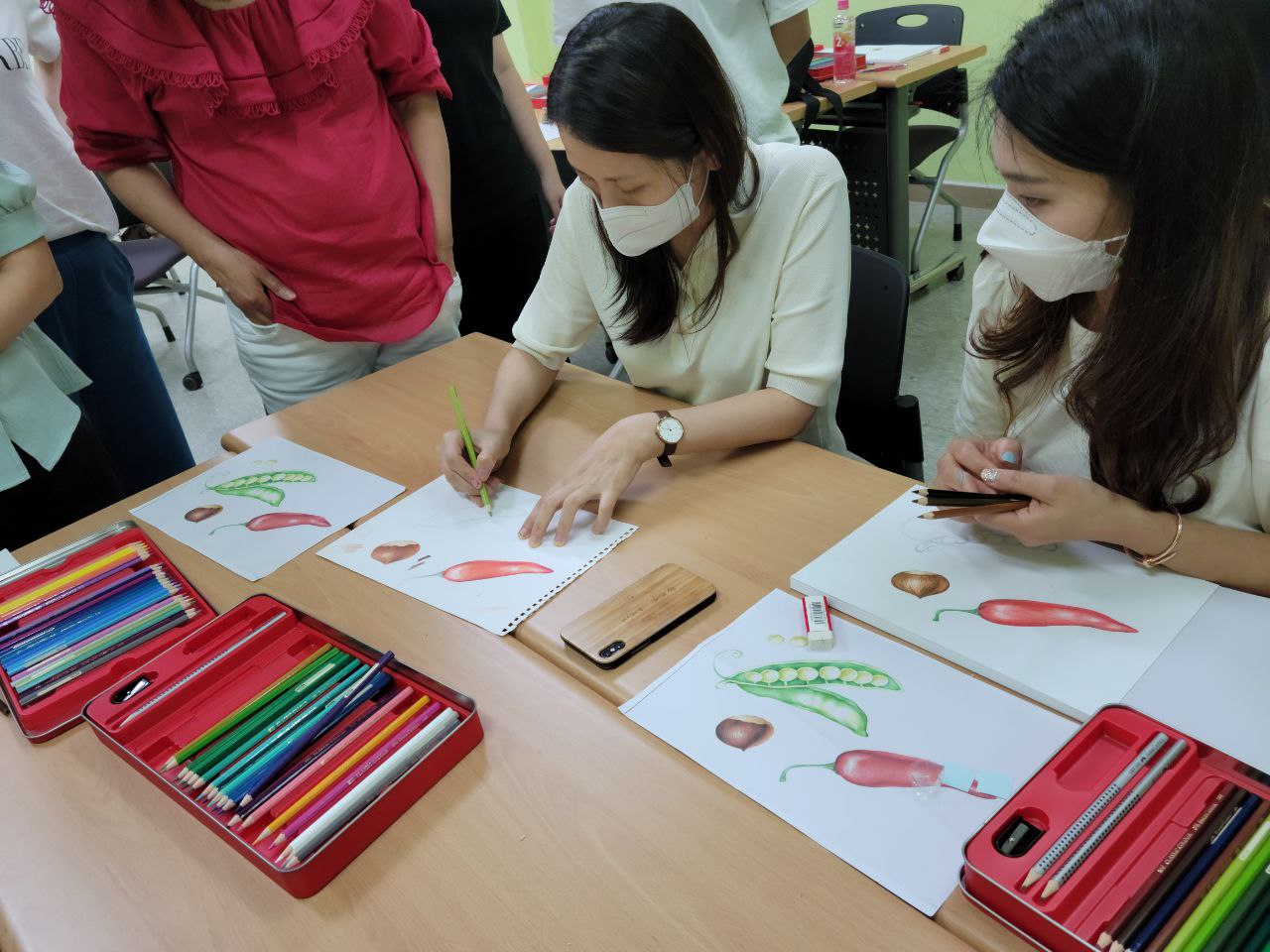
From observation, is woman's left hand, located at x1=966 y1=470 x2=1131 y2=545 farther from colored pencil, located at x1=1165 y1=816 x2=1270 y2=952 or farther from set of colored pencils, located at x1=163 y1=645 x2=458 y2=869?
set of colored pencils, located at x1=163 y1=645 x2=458 y2=869

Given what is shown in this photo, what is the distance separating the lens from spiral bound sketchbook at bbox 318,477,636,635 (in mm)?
976

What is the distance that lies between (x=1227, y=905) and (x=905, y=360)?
2.60 metres

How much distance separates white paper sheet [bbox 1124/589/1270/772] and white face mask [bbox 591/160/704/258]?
75cm

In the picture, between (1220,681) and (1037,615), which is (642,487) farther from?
(1220,681)

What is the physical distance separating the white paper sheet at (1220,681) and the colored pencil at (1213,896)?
76 millimetres

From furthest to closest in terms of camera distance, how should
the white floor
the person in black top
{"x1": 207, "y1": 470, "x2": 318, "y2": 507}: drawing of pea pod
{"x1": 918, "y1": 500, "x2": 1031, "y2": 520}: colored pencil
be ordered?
the white floor, the person in black top, {"x1": 207, "y1": 470, "x2": 318, "y2": 507}: drawing of pea pod, {"x1": 918, "y1": 500, "x2": 1031, "y2": 520}: colored pencil

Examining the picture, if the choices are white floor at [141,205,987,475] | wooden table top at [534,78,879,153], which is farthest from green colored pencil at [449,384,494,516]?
wooden table top at [534,78,879,153]

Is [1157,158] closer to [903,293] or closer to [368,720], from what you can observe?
[903,293]

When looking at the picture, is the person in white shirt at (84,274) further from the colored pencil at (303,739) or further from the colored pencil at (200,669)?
the colored pencil at (303,739)

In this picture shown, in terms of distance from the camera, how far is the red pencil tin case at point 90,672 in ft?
2.91

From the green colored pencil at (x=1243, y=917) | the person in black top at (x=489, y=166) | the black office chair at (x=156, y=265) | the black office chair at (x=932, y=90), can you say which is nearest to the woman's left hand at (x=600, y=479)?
the green colored pencil at (x=1243, y=917)

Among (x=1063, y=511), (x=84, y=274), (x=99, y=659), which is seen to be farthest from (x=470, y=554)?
(x=84, y=274)

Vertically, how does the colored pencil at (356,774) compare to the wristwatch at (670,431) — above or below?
Result: below

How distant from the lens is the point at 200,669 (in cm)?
87
